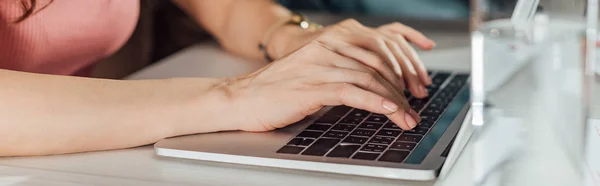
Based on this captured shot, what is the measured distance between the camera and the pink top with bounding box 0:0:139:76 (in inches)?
39.6

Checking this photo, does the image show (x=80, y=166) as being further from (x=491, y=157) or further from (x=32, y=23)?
(x=491, y=157)

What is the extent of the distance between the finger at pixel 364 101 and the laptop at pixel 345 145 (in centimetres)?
2

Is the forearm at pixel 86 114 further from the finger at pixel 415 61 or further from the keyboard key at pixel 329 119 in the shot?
the finger at pixel 415 61

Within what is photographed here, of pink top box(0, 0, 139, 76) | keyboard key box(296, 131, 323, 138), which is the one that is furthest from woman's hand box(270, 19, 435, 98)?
pink top box(0, 0, 139, 76)

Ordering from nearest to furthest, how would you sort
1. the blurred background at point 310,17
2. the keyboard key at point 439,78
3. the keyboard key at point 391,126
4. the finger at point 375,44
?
1. the keyboard key at point 391,126
2. the finger at point 375,44
3. the keyboard key at point 439,78
4. the blurred background at point 310,17

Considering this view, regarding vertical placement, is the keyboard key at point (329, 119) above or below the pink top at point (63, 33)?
below

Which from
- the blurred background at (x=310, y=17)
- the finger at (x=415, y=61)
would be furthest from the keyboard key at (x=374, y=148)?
the blurred background at (x=310, y=17)

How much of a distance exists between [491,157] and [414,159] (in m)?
0.10

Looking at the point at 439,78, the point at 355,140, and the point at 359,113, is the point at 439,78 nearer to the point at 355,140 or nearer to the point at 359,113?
the point at 359,113

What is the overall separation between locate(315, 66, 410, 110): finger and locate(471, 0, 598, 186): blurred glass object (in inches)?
3.9

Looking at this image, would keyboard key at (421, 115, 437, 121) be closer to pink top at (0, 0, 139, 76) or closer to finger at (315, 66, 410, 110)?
finger at (315, 66, 410, 110)

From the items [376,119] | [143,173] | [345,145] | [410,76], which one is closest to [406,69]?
[410,76]

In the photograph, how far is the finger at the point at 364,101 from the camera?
855 mm

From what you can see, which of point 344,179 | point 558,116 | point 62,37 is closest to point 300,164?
point 344,179
